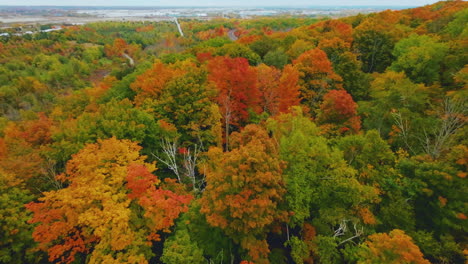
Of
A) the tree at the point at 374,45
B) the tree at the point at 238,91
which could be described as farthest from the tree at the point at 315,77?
the tree at the point at 374,45

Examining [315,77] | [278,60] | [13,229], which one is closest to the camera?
[13,229]

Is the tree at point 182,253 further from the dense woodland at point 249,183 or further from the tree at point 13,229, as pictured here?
the tree at point 13,229

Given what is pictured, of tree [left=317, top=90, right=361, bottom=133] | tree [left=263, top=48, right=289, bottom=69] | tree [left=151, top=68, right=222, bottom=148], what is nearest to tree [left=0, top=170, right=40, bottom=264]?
tree [left=151, top=68, right=222, bottom=148]

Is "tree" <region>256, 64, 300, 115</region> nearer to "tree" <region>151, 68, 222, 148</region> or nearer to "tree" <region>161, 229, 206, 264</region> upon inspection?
"tree" <region>151, 68, 222, 148</region>

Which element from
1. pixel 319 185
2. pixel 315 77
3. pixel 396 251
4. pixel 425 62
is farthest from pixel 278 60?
pixel 396 251

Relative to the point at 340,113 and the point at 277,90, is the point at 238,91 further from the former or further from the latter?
the point at 340,113

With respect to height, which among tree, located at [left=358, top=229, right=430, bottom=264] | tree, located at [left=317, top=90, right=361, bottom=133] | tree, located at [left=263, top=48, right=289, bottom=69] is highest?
tree, located at [left=263, top=48, right=289, bottom=69]

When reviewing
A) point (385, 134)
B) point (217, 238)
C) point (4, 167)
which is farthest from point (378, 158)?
point (4, 167)
